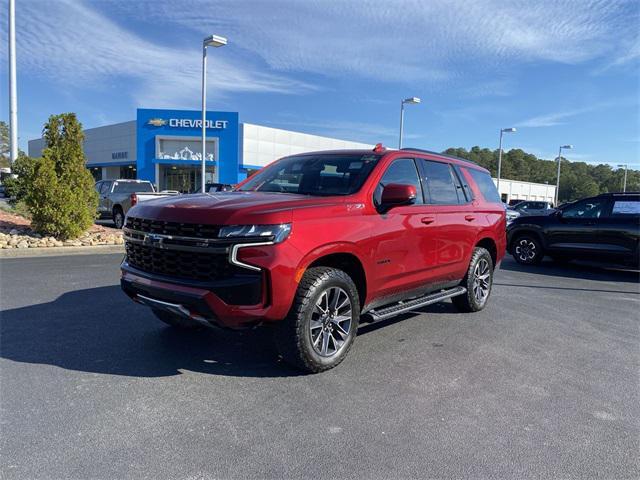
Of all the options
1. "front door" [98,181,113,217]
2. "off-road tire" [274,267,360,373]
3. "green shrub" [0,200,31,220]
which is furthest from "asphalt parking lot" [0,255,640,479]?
"front door" [98,181,113,217]

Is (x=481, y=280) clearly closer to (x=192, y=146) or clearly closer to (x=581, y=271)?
(x=581, y=271)

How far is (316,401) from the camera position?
347 cm

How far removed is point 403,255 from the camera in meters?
4.68

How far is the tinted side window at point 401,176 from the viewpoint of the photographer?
4.54 m

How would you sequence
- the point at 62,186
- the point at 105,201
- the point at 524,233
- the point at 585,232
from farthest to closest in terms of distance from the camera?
the point at 105,201
the point at 524,233
the point at 62,186
the point at 585,232

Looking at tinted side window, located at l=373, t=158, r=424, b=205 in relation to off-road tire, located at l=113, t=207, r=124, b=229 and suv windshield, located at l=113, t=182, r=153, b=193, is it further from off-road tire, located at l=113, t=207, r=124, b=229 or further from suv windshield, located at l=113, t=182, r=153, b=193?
suv windshield, located at l=113, t=182, r=153, b=193

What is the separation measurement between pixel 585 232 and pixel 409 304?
7376 mm

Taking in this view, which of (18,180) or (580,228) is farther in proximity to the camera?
(18,180)

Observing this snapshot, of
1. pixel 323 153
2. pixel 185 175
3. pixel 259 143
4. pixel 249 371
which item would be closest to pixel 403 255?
pixel 323 153

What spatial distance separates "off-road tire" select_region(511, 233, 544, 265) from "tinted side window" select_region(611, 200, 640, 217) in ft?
5.55

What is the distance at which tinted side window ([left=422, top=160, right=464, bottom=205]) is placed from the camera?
17.5ft

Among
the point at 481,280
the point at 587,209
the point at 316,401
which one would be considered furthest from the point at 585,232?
the point at 316,401

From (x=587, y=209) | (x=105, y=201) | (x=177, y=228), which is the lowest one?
(x=105, y=201)

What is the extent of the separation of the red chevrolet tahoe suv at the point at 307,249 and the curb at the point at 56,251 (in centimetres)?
673
